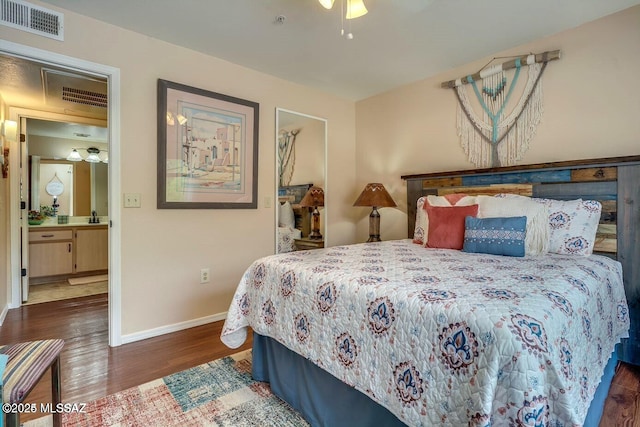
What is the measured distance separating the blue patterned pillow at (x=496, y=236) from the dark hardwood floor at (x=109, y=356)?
0.91 m

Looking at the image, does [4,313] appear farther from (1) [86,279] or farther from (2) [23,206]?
(1) [86,279]

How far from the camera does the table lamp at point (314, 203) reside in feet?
11.5

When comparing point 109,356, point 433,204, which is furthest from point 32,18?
point 433,204

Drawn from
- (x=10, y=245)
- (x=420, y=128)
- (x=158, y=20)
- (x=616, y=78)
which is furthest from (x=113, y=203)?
(x=616, y=78)

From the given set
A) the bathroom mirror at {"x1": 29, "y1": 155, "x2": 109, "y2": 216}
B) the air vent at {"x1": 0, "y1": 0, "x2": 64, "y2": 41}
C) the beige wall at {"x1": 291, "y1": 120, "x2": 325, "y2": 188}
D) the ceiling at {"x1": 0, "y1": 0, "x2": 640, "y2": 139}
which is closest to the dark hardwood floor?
the beige wall at {"x1": 291, "y1": 120, "x2": 325, "y2": 188}

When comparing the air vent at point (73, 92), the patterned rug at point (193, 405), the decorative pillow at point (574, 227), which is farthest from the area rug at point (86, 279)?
the decorative pillow at point (574, 227)

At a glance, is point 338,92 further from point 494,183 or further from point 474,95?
point 494,183

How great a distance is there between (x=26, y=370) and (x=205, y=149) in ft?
6.55

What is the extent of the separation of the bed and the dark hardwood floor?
15cm

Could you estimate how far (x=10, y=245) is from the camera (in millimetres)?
3266

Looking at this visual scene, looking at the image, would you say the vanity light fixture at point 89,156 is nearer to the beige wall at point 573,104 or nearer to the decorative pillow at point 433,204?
the beige wall at point 573,104

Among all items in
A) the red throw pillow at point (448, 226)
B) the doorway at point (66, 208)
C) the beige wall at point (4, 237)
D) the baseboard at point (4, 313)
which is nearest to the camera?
the red throw pillow at point (448, 226)

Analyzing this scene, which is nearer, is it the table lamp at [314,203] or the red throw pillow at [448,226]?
the red throw pillow at [448,226]

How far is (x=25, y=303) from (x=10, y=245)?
2.19 feet
